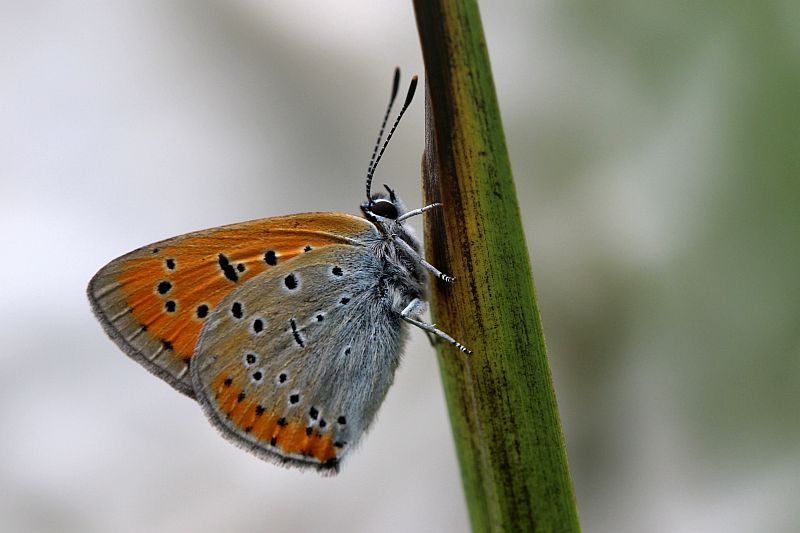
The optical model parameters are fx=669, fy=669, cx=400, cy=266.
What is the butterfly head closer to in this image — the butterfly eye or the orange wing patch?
the butterfly eye

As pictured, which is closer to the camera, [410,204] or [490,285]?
[490,285]

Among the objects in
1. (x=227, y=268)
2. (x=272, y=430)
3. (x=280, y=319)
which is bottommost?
(x=272, y=430)

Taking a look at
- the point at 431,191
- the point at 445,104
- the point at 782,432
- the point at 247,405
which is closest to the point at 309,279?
the point at 247,405

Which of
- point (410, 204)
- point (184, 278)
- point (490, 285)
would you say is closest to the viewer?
point (490, 285)

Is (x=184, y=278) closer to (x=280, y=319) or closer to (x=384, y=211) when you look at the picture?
(x=280, y=319)

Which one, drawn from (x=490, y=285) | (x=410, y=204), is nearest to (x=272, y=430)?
(x=490, y=285)

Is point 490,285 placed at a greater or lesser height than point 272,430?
greater

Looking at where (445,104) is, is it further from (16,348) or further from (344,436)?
(16,348)

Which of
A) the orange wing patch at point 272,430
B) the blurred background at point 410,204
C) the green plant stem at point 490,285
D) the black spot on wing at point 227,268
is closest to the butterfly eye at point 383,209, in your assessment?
the black spot on wing at point 227,268
